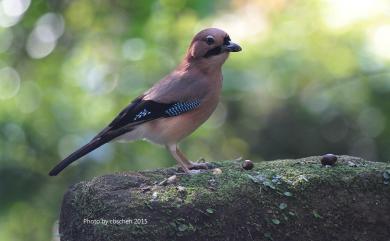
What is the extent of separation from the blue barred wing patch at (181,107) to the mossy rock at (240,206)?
1.09 meters

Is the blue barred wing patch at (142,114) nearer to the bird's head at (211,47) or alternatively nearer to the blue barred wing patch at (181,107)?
the blue barred wing patch at (181,107)

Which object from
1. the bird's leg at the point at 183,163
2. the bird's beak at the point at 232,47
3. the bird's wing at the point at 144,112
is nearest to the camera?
the bird's leg at the point at 183,163

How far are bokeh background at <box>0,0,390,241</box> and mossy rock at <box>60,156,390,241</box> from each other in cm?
307

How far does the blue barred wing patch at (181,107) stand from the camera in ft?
22.2

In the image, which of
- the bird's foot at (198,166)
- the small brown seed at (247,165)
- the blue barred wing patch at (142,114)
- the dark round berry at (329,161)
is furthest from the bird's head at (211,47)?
the dark round berry at (329,161)

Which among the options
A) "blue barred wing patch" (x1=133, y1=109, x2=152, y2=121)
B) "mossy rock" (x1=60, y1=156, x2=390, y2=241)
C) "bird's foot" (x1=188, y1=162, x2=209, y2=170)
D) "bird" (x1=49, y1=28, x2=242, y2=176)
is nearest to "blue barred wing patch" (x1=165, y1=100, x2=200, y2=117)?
"bird" (x1=49, y1=28, x2=242, y2=176)

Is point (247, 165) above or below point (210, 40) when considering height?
below

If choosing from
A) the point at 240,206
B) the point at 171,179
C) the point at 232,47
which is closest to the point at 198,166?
the point at 171,179

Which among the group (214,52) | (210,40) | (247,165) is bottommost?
(247,165)

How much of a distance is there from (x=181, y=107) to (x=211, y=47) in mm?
635

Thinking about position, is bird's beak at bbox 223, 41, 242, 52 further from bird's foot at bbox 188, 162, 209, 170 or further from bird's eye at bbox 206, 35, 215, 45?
bird's foot at bbox 188, 162, 209, 170

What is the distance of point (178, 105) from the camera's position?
6.83 metres

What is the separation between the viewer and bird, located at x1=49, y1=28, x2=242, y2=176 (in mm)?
6590

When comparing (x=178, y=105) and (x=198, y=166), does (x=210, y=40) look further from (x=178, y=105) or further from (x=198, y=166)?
(x=198, y=166)
